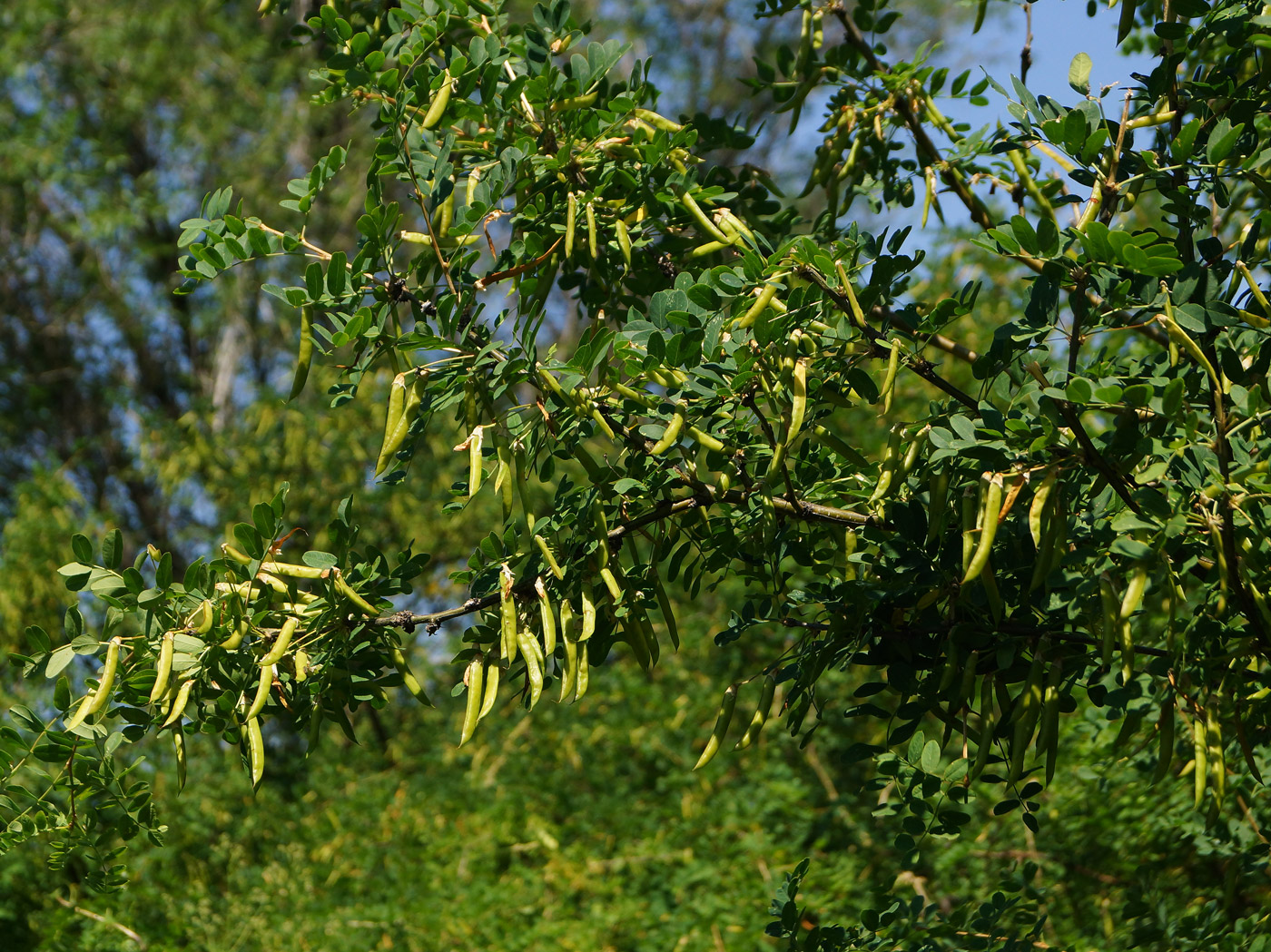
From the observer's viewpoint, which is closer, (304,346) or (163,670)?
(163,670)

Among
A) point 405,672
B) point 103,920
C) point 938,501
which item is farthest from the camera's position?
point 103,920

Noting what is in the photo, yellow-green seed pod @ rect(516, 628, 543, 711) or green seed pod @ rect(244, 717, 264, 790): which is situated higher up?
yellow-green seed pod @ rect(516, 628, 543, 711)

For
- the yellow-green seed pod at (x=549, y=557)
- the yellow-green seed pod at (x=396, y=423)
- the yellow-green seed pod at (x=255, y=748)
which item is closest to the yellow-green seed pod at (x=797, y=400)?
the yellow-green seed pod at (x=549, y=557)

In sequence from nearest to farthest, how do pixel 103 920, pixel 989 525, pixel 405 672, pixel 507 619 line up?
pixel 989 525, pixel 507 619, pixel 405 672, pixel 103 920

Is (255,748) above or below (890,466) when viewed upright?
below

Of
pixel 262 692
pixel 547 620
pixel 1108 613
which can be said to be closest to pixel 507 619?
pixel 547 620

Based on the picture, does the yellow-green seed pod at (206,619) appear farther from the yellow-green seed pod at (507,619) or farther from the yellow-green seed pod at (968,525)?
the yellow-green seed pod at (968,525)

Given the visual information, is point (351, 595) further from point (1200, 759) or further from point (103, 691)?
point (1200, 759)

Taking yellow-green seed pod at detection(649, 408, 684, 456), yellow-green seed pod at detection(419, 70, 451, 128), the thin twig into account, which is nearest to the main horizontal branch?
yellow-green seed pod at detection(649, 408, 684, 456)

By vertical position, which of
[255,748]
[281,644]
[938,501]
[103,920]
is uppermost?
[938,501]

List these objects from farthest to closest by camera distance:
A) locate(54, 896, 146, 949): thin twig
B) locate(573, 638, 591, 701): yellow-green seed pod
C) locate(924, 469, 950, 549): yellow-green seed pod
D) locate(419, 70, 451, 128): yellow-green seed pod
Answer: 1. locate(54, 896, 146, 949): thin twig
2. locate(419, 70, 451, 128): yellow-green seed pod
3. locate(573, 638, 591, 701): yellow-green seed pod
4. locate(924, 469, 950, 549): yellow-green seed pod

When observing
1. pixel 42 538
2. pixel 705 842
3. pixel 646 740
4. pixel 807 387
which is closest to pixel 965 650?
pixel 807 387

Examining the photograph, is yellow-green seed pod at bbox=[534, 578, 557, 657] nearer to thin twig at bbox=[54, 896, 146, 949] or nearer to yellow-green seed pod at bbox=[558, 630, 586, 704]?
yellow-green seed pod at bbox=[558, 630, 586, 704]

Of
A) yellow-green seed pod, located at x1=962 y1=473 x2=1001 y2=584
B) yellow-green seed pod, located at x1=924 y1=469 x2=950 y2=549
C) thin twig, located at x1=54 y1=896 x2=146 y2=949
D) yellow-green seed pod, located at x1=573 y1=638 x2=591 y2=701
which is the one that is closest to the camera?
yellow-green seed pod, located at x1=962 y1=473 x2=1001 y2=584
